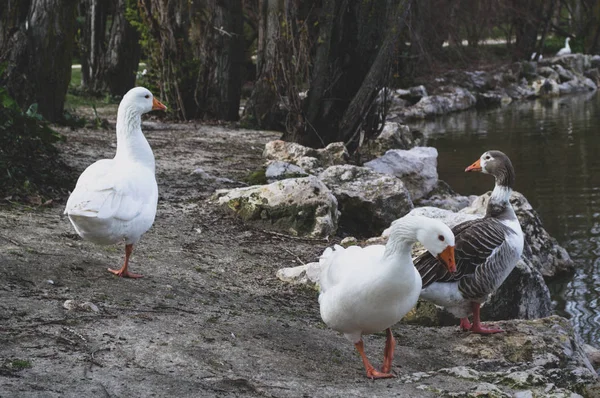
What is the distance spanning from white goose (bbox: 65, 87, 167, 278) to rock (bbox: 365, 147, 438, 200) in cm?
591

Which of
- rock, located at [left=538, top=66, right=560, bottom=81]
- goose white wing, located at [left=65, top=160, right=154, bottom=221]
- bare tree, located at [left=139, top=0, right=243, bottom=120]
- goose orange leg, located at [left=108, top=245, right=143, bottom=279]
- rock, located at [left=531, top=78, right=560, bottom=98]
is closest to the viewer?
goose white wing, located at [left=65, top=160, right=154, bottom=221]

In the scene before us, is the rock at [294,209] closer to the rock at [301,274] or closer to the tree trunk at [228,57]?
the rock at [301,274]

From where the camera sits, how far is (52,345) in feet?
14.1

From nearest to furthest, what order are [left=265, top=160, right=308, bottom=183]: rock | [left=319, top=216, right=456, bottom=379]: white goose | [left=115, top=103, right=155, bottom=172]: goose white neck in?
[left=319, top=216, right=456, bottom=379]: white goose, [left=115, top=103, right=155, bottom=172]: goose white neck, [left=265, top=160, right=308, bottom=183]: rock

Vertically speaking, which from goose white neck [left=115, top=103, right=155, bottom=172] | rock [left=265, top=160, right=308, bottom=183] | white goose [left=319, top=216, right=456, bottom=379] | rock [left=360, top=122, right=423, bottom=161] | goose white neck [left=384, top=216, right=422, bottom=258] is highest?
goose white neck [left=115, top=103, right=155, bottom=172]

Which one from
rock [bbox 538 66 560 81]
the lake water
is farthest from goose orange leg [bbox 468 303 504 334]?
rock [bbox 538 66 560 81]

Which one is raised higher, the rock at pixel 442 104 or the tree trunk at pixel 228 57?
the tree trunk at pixel 228 57

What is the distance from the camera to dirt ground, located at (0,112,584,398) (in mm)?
4090

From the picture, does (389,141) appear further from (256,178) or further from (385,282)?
(385,282)

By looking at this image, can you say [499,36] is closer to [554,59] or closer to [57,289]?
[554,59]

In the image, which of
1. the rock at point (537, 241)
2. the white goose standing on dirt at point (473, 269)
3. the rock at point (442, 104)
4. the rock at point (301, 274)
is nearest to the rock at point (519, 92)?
the rock at point (442, 104)

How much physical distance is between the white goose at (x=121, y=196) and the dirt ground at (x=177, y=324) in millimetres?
364

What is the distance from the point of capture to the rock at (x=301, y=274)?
22.7 ft

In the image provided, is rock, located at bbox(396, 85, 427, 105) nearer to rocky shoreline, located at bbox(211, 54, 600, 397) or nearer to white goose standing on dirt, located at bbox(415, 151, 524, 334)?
rocky shoreline, located at bbox(211, 54, 600, 397)
